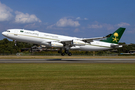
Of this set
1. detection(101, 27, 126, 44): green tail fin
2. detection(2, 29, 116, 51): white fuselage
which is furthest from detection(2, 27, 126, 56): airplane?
detection(101, 27, 126, 44): green tail fin

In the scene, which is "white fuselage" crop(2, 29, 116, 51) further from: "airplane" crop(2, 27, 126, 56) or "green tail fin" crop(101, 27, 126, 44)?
"green tail fin" crop(101, 27, 126, 44)

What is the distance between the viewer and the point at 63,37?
1976 inches

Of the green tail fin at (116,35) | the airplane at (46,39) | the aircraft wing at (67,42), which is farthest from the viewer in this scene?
the green tail fin at (116,35)

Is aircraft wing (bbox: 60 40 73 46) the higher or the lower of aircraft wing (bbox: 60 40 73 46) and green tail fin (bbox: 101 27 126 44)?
the lower

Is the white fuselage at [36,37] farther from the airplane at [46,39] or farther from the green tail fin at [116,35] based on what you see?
the green tail fin at [116,35]

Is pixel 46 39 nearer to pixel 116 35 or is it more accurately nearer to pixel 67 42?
pixel 67 42

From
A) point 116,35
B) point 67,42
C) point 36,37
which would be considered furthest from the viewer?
point 116,35

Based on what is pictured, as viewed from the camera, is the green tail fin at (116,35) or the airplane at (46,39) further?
the green tail fin at (116,35)

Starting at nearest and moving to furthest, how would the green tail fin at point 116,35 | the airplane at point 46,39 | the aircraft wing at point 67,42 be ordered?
the airplane at point 46,39, the aircraft wing at point 67,42, the green tail fin at point 116,35

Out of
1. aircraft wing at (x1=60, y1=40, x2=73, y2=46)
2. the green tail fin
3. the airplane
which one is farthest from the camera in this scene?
the green tail fin

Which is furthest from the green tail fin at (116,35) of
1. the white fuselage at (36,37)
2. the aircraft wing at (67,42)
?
the aircraft wing at (67,42)

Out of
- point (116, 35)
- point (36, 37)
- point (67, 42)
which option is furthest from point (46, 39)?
point (116, 35)

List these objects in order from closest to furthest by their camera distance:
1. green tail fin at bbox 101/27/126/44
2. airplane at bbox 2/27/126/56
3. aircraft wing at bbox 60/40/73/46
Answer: airplane at bbox 2/27/126/56 < aircraft wing at bbox 60/40/73/46 < green tail fin at bbox 101/27/126/44

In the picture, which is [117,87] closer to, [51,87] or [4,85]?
[51,87]
